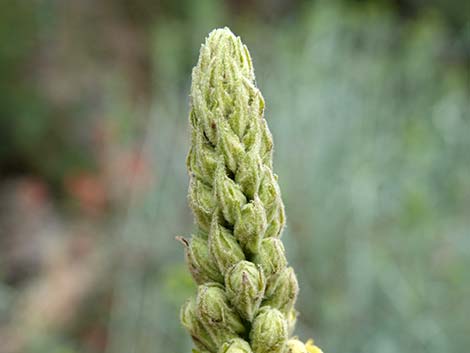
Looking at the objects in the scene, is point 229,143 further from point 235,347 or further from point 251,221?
point 235,347

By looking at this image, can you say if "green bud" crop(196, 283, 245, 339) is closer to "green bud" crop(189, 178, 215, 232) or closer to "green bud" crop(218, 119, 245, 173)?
"green bud" crop(189, 178, 215, 232)

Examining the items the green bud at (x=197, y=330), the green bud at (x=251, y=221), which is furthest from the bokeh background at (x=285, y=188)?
the green bud at (x=251, y=221)

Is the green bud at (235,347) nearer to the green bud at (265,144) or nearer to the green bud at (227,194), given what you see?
the green bud at (227,194)

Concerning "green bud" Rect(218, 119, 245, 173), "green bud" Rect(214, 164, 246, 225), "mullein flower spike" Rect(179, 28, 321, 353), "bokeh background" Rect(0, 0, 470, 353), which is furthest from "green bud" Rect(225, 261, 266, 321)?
"bokeh background" Rect(0, 0, 470, 353)

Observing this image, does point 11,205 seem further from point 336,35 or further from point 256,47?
point 336,35

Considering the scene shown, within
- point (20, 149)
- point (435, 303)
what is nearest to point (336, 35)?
point (435, 303)

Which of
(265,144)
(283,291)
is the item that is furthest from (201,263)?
(265,144)
